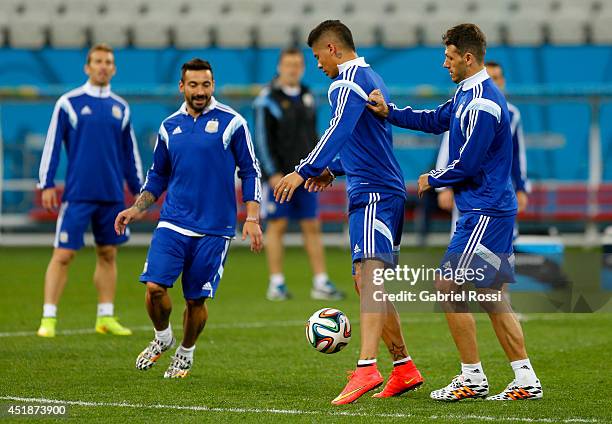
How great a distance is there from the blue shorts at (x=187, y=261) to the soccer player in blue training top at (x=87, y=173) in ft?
7.77

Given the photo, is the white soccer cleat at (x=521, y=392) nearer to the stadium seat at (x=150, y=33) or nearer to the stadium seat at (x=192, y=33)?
the stadium seat at (x=192, y=33)

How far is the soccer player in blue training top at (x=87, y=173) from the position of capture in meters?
9.65

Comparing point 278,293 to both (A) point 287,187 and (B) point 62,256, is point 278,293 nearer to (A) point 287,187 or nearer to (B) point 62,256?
(B) point 62,256

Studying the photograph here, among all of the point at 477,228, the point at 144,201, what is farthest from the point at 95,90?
the point at 477,228

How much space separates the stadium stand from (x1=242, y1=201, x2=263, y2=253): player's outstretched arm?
1492 centimetres

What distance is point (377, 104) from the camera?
6703mm

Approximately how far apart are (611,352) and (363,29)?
14.7 metres

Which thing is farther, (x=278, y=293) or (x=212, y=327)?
(x=278, y=293)

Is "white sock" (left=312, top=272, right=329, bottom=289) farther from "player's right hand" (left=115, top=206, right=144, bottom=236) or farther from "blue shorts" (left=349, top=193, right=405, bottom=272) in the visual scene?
"blue shorts" (left=349, top=193, right=405, bottom=272)

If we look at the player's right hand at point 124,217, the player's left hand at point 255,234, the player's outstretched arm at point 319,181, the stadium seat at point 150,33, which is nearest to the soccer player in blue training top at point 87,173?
the player's right hand at point 124,217

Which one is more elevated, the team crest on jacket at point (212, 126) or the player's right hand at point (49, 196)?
the team crest on jacket at point (212, 126)

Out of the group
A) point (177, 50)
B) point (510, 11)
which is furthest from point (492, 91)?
point (510, 11)

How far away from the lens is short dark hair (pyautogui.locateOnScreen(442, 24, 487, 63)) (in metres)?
6.59

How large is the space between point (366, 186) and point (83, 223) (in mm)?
3633
